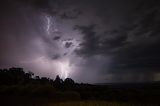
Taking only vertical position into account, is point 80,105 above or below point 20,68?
below

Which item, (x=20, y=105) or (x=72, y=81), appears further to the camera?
(x=72, y=81)

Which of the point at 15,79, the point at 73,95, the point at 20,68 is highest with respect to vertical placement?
the point at 20,68

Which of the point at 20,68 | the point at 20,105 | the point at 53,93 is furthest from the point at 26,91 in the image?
the point at 20,68

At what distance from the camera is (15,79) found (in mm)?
63969

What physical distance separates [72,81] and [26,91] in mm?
58879

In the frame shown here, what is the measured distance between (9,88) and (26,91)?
15.0ft

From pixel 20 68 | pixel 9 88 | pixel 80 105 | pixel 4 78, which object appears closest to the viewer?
pixel 80 105

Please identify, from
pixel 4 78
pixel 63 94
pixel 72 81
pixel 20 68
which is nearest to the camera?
pixel 63 94

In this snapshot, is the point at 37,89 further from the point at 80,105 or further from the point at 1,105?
the point at 80,105

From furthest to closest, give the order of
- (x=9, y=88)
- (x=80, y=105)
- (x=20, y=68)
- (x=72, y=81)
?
(x=72, y=81), (x=20, y=68), (x=9, y=88), (x=80, y=105)

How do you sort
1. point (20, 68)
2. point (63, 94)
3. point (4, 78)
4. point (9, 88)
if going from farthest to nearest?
point (20, 68), point (4, 78), point (9, 88), point (63, 94)

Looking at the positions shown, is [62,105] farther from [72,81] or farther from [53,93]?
[72,81]

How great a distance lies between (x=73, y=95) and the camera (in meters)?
44.4

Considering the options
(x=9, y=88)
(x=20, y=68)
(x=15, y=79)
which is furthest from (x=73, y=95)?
(x=20, y=68)
